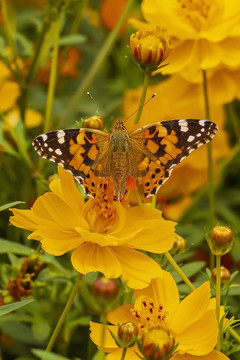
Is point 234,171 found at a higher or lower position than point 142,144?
lower

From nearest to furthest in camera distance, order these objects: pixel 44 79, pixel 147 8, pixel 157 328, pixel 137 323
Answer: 1. pixel 157 328
2. pixel 137 323
3. pixel 147 8
4. pixel 44 79

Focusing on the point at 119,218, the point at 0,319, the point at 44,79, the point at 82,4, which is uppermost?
the point at 82,4

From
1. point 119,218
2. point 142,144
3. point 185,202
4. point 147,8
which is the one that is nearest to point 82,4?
point 147,8

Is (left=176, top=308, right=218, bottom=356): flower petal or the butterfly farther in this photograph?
the butterfly

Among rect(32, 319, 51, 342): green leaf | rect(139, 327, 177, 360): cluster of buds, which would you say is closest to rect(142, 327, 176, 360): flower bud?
rect(139, 327, 177, 360): cluster of buds

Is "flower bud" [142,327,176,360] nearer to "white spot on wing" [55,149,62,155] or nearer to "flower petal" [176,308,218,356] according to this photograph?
"flower petal" [176,308,218,356]

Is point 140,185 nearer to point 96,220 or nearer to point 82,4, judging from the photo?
point 96,220
